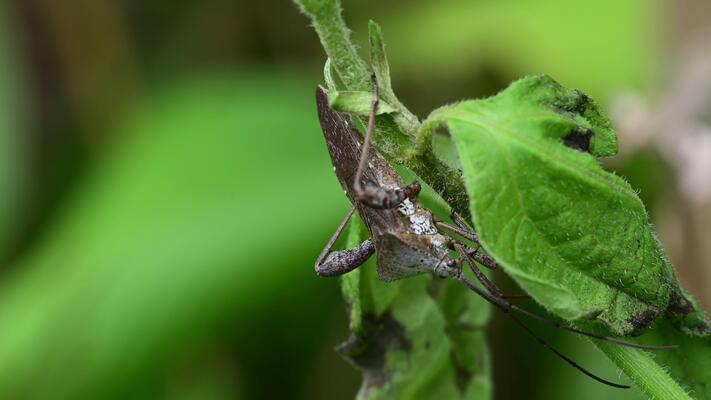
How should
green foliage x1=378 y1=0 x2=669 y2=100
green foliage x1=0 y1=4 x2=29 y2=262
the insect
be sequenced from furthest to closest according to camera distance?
green foliage x1=0 y1=4 x2=29 y2=262 < green foliage x1=378 y1=0 x2=669 y2=100 < the insect

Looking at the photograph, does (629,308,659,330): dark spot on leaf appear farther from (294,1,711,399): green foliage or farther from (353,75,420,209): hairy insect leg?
(353,75,420,209): hairy insect leg

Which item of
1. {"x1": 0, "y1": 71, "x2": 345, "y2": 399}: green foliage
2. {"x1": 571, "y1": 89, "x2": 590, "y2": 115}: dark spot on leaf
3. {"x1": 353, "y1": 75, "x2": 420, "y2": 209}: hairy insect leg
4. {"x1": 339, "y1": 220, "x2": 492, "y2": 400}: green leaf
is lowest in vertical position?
{"x1": 0, "y1": 71, "x2": 345, "y2": 399}: green foliage

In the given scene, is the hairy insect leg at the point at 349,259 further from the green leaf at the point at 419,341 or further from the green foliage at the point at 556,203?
the green foliage at the point at 556,203

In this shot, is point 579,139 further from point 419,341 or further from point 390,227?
point 419,341

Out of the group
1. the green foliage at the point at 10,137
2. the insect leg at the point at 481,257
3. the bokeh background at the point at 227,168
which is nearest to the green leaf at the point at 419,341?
the insect leg at the point at 481,257

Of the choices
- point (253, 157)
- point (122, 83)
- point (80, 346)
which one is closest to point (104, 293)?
point (80, 346)

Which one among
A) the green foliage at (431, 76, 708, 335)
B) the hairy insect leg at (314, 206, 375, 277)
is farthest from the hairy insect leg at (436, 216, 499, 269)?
the green foliage at (431, 76, 708, 335)
